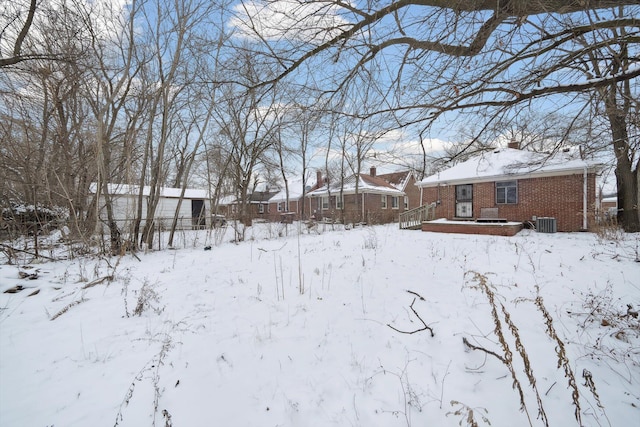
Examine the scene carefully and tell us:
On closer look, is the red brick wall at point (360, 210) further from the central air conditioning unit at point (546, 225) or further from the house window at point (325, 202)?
the central air conditioning unit at point (546, 225)

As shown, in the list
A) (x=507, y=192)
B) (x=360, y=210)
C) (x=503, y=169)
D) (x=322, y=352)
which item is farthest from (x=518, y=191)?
(x=322, y=352)

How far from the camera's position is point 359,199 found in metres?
24.6

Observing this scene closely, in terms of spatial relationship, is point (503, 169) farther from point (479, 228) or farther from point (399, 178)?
point (399, 178)

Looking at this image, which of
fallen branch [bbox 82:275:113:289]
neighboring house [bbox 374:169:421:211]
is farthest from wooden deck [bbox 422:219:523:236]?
neighboring house [bbox 374:169:421:211]

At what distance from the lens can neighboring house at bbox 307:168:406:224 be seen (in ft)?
76.4

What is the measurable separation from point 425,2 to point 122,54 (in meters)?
8.97

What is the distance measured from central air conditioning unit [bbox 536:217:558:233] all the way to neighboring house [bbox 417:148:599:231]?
2.82 ft

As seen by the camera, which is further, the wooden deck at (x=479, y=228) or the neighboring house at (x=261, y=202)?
the neighboring house at (x=261, y=202)

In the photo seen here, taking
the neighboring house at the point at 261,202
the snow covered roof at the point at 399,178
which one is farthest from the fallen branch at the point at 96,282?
the neighboring house at the point at 261,202

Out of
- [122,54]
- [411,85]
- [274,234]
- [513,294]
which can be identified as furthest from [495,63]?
[274,234]

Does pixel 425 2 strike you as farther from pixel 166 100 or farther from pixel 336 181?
pixel 336 181

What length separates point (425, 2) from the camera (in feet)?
8.54

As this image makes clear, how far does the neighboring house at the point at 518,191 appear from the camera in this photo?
1096 cm

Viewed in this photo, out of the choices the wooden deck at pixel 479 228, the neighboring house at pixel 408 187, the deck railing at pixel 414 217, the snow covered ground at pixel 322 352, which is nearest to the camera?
the snow covered ground at pixel 322 352
